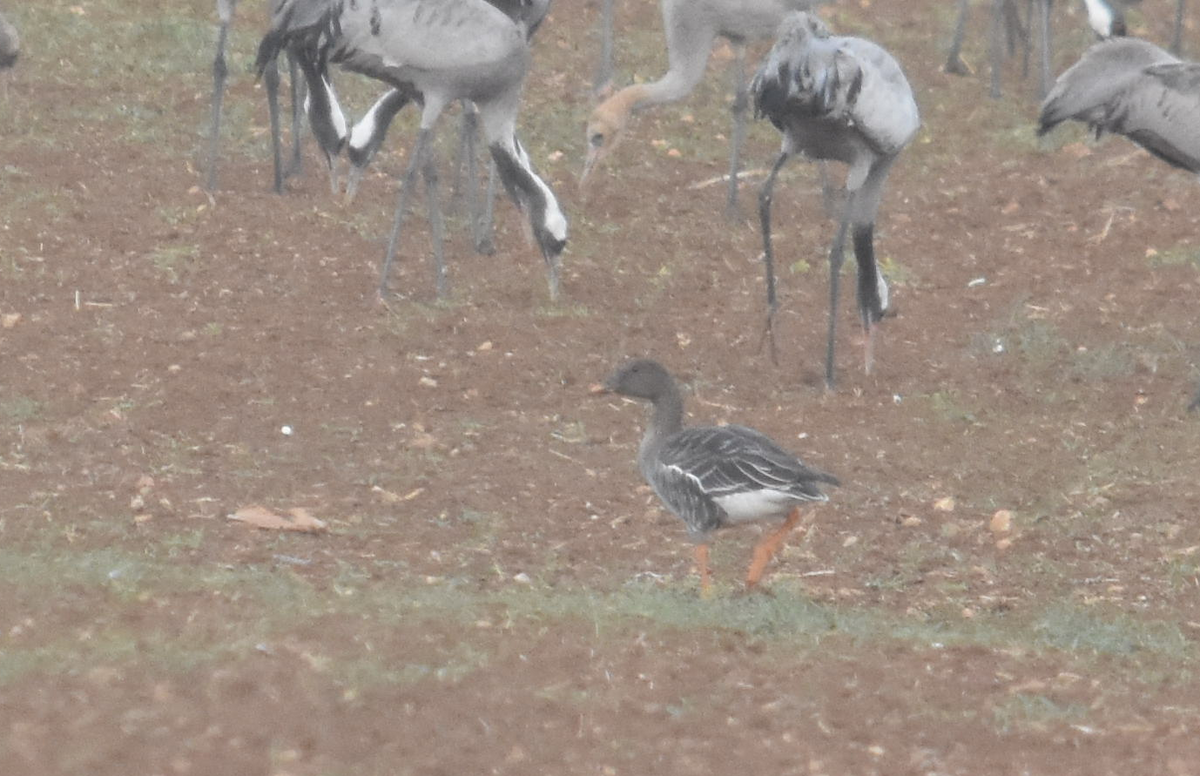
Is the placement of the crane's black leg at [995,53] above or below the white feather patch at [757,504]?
above

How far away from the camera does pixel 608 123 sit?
34.5 feet

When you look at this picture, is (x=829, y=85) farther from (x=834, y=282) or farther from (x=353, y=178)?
(x=353, y=178)

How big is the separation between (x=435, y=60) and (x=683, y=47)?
156 cm

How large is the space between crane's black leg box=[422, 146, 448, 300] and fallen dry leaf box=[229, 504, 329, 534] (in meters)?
3.08

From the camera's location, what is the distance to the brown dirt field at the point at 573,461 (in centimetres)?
509

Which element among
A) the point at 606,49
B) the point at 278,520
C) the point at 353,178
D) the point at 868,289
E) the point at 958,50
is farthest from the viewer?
the point at 958,50

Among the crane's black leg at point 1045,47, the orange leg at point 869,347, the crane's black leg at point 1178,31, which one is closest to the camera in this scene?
the orange leg at point 869,347

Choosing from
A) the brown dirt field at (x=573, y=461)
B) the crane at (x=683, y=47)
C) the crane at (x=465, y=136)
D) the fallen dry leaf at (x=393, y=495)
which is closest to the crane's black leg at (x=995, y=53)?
the brown dirt field at (x=573, y=461)

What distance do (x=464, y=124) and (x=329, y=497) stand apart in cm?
411

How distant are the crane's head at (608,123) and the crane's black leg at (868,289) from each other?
68.7 inches

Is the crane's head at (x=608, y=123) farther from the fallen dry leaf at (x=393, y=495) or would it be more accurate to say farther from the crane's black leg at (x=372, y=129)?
the fallen dry leaf at (x=393, y=495)

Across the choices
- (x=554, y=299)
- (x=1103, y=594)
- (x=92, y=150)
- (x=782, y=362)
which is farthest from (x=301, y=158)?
(x=1103, y=594)

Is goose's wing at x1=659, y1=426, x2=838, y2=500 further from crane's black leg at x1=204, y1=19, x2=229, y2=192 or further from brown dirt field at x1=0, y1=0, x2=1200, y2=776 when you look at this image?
crane's black leg at x1=204, y1=19, x2=229, y2=192

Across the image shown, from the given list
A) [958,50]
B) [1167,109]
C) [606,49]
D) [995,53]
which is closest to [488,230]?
[606,49]
